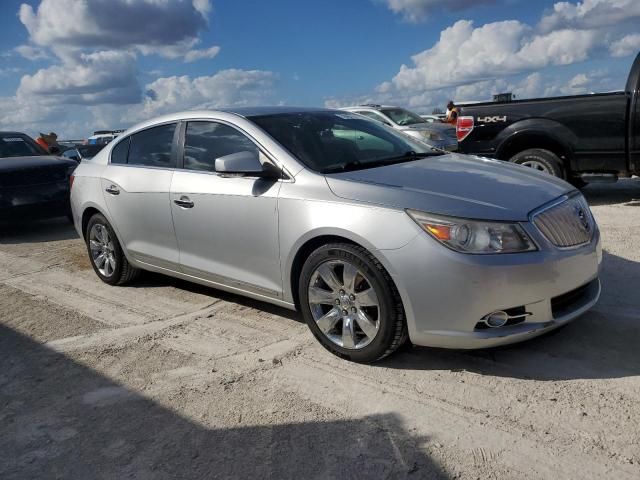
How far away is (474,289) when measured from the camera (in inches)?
120

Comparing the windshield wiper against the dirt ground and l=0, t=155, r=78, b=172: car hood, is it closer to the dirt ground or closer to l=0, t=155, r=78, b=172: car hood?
the dirt ground

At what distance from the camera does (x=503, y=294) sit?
307 centimetres

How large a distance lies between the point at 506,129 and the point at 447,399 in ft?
19.6

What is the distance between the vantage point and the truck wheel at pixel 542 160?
7.88 meters

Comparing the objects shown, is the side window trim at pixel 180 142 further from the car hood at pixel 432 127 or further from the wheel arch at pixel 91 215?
the car hood at pixel 432 127

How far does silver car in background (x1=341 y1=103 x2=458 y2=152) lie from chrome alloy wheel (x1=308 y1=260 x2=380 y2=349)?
273 inches

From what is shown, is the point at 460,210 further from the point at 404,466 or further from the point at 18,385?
the point at 18,385

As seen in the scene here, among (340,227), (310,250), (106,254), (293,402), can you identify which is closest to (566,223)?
(340,227)

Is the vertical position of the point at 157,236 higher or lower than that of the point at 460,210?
lower

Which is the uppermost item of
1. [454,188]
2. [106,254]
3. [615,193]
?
[454,188]

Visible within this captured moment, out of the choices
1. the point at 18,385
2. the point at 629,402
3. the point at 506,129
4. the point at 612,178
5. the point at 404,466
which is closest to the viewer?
the point at 404,466

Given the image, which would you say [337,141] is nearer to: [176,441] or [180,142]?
[180,142]

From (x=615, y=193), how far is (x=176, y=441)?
8220 millimetres

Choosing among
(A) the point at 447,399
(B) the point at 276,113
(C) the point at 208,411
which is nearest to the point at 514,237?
(A) the point at 447,399
